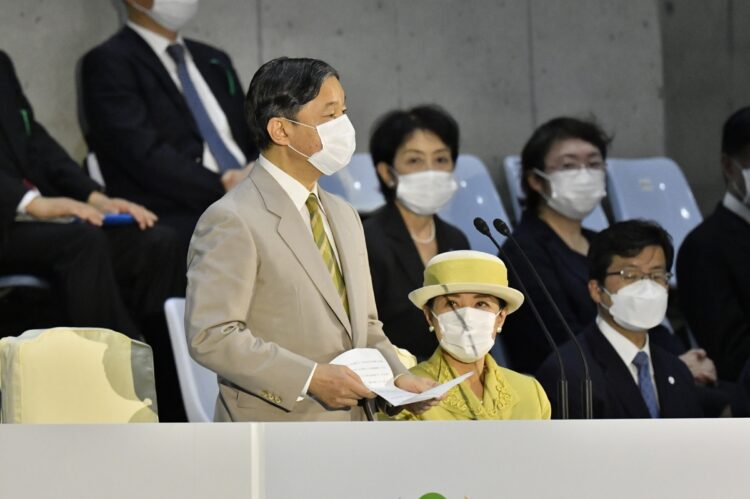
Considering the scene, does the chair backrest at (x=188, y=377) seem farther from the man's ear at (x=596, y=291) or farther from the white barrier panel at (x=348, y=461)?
the white barrier panel at (x=348, y=461)

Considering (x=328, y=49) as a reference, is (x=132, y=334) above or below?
below

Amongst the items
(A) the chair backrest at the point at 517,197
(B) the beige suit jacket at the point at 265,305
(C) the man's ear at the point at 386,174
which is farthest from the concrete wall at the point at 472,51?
(B) the beige suit jacket at the point at 265,305

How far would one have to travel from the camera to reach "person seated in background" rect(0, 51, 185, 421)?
4301mm

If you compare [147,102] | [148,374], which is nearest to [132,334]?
[147,102]

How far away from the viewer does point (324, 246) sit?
272cm

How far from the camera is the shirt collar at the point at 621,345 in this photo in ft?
12.7

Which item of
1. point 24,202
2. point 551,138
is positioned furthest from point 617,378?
point 24,202

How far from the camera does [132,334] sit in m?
4.26

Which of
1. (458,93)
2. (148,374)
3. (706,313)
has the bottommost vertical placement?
(706,313)

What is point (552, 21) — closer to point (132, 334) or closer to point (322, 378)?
point (132, 334)

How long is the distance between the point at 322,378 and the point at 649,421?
24.1 inches

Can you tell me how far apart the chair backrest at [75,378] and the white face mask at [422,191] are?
1.91m

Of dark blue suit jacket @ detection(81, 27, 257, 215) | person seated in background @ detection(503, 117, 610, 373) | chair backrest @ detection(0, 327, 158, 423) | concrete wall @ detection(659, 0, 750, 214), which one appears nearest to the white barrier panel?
chair backrest @ detection(0, 327, 158, 423)

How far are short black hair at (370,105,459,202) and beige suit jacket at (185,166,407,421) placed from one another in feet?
6.20
